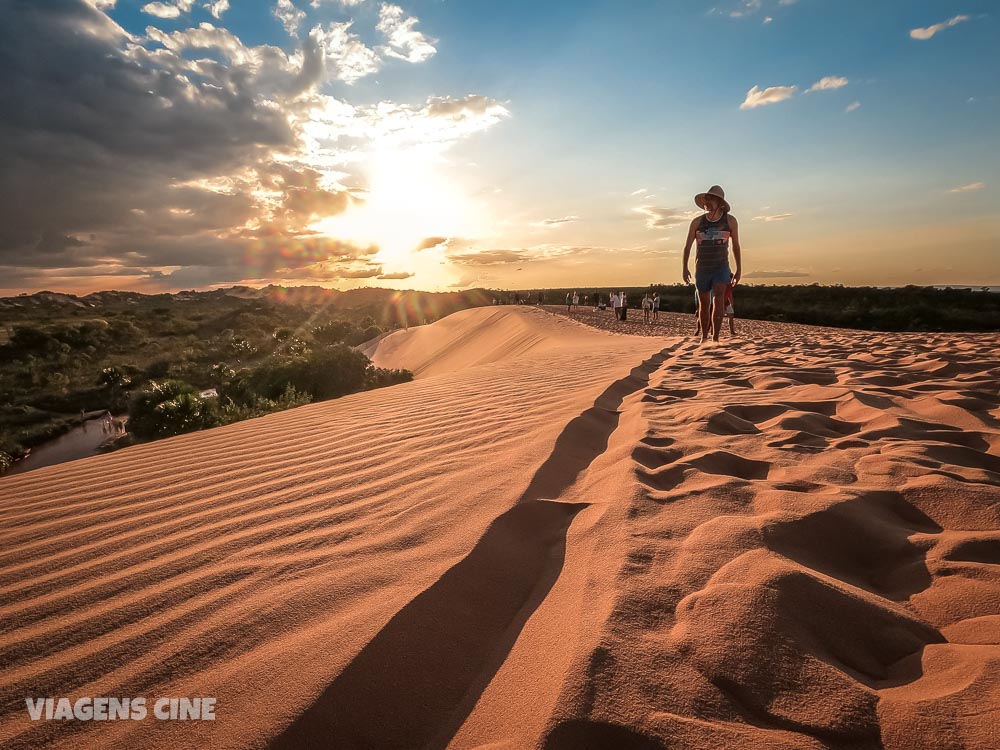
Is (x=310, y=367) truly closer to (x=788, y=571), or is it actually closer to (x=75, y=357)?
(x=788, y=571)

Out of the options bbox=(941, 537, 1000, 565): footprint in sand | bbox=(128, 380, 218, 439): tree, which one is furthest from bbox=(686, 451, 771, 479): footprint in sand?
bbox=(128, 380, 218, 439): tree

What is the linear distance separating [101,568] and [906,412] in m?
4.03

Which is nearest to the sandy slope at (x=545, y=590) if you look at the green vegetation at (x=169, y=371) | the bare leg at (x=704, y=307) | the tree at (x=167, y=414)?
the bare leg at (x=704, y=307)

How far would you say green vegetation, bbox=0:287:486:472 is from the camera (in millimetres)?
9508

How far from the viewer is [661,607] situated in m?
1.20

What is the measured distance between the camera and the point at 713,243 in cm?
623

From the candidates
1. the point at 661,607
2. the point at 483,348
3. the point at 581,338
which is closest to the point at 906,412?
the point at 661,607

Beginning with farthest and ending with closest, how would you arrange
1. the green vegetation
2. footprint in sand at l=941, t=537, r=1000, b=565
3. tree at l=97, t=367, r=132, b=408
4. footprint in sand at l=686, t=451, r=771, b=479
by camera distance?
1. tree at l=97, t=367, r=132, b=408
2. the green vegetation
3. footprint in sand at l=686, t=451, r=771, b=479
4. footprint in sand at l=941, t=537, r=1000, b=565

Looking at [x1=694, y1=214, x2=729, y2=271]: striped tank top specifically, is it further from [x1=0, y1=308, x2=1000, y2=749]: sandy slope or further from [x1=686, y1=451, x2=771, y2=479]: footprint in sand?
[x1=686, y1=451, x2=771, y2=479]: footprint in sand

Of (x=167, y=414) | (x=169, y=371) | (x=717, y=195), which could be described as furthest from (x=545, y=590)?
(x=169, y=371)

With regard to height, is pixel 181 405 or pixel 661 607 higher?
pixel 661 607

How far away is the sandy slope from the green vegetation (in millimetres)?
6118

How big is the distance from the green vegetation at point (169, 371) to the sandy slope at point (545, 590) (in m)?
6.12

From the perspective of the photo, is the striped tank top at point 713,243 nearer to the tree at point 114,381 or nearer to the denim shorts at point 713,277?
the denim shorts at point 713,277
